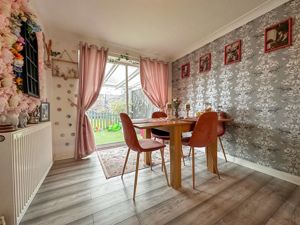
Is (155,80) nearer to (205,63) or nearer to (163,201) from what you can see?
(205,63)

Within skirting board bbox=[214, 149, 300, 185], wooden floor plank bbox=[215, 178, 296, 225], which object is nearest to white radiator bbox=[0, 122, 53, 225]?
wooden floor plank bbox=[215, 178, 296, 225]

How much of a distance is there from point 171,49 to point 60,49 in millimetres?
2433

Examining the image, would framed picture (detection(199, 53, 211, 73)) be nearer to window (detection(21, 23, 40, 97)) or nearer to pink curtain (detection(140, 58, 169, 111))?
pink curtain (detection(140, 58, 169, 111))

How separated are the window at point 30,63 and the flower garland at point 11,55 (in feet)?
0.24

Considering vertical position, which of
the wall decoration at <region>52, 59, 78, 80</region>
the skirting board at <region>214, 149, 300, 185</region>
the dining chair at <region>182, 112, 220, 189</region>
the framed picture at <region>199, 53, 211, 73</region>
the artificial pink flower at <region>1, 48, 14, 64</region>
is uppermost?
the framed picture at <region>199, 53, 211, 73</region>

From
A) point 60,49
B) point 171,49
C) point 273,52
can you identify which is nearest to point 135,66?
point 171,49

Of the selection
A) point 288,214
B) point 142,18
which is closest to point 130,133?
point 288,214

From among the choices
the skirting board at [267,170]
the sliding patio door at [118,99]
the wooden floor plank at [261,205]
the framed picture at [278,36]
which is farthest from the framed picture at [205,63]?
the wooden floor plank at [261,205]

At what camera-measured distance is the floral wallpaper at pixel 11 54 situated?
107 cm

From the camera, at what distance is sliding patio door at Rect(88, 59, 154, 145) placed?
11.4 ft

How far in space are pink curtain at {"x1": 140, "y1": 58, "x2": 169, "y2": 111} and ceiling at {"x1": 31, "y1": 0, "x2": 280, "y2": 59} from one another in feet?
2.01

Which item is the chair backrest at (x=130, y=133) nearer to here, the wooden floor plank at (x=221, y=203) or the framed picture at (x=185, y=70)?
the wooden floor plank at (x=221, y=203)

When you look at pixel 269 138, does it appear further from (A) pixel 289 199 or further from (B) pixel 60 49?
(B) pixel 60 49

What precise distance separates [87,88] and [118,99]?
1.01m
